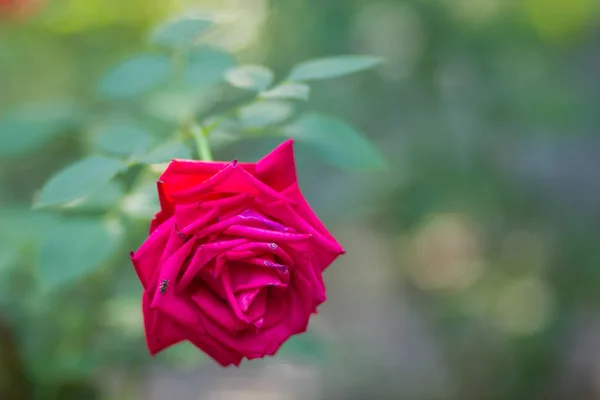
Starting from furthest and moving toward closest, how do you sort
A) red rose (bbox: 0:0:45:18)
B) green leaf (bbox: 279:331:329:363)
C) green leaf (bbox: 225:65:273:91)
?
red rose (bbox: 0:0:45:18)
green leaf (bbox: 279:331:329:363)
green leaf (bbox: 225:65:273:91)

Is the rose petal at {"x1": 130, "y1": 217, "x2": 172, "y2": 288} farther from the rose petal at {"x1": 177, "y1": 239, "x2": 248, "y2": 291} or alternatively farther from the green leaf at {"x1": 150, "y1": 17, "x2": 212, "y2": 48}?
the green leaf at {"x1": 150, "y1": 17, "x2": 212, "y2": 48}

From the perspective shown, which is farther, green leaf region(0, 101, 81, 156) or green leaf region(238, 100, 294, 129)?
green leaf region(0, 101, 81, 156)

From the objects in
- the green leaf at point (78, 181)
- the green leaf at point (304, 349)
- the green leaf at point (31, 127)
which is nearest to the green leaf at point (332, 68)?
the green leaf at point (78, 181)

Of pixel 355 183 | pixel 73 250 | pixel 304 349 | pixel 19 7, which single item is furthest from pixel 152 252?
pixel 355 183

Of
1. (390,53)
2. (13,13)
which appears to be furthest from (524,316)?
(13,13)

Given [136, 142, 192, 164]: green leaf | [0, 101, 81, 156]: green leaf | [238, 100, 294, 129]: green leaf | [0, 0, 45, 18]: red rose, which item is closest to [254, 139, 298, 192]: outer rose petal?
[136, 142, 192, 164]: green leaf

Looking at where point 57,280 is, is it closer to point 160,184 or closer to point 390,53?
point 160,184

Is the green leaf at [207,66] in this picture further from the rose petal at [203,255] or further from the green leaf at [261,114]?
the rose petal at [203,255]
